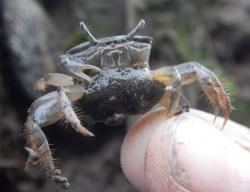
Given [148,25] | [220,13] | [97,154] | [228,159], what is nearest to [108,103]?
[228,159]

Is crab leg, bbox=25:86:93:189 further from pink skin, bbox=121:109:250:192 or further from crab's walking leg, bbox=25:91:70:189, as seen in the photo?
pink skin, bbox=121:109:250:192

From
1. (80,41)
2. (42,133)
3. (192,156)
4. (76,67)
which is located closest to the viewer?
(192,156)

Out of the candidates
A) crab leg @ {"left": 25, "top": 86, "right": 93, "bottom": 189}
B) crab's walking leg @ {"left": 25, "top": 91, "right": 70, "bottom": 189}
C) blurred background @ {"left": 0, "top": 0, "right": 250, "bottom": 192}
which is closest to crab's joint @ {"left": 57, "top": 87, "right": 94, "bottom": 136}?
crab leg @ {"left": 25, "top": 86, "right": 93, "bottom": 189}

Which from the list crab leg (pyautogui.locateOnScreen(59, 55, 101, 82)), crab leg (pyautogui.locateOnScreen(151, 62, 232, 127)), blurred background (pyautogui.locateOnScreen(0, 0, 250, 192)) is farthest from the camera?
blurred background (pyautogui.locateOnScreen(0, 0, 250, 192))

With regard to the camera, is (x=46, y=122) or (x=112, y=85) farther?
(x=46, y=122)

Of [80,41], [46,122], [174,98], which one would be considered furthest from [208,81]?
[80,41]

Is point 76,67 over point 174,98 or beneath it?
over

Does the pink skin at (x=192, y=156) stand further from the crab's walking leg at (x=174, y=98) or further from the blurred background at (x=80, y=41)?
the blurred background at (x=80, y=41)

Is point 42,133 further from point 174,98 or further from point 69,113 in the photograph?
point 174,98
